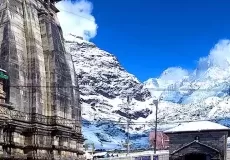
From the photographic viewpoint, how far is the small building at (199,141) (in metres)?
38.3

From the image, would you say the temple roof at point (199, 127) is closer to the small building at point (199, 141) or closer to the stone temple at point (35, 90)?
the small building at point (199, 141)

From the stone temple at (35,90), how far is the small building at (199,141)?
35.3 ft

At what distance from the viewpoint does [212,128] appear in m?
38.7

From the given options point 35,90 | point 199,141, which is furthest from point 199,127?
point 35,90

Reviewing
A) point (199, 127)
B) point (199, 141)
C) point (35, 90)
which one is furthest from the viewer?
point (199, 127)

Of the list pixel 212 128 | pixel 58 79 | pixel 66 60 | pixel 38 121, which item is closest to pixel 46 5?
pixel 66 60

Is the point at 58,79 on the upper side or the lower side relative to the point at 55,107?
upper

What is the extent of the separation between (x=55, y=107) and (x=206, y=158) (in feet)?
50.8

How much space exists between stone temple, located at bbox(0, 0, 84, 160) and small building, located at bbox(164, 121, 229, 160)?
35.3 feet

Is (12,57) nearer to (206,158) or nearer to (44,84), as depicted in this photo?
(44,84)

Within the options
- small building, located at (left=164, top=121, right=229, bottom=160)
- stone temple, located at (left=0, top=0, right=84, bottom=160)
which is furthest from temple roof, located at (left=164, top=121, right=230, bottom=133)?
stone temple, located at (left=0, top=0, right=84, bottom=160)

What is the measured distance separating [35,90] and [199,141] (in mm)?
16607

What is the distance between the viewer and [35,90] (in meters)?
28.8

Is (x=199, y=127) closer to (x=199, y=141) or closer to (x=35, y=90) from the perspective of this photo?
(x=199, y=141)
